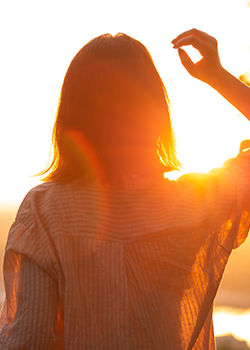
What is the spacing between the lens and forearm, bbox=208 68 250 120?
3.04 ft

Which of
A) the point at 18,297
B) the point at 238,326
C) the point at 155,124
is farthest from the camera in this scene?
the point at 238,326

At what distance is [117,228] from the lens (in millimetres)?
779

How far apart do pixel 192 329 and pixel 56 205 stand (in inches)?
17.7

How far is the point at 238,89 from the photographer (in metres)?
0.94

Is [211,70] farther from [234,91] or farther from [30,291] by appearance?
[30,291]

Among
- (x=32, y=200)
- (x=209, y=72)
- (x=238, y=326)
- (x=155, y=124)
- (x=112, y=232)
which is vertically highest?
(x=209, y=72)

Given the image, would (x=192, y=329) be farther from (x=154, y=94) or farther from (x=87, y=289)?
(x=154, y=94)

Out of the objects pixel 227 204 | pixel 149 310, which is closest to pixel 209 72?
pixel 227 204

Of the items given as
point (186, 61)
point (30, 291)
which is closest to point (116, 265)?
point (30, 291)

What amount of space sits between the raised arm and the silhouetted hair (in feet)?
0.36

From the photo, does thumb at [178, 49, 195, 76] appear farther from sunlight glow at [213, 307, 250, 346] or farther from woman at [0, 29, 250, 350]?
sunlight glow at [213, 307, 250, 346]

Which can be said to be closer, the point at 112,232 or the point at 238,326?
the point at 112,232

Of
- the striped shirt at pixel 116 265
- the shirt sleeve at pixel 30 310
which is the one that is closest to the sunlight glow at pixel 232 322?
the striped shirt at pixel 116 265

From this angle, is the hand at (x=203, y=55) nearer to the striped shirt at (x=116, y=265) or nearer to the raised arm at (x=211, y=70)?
the raised arm at (x=211, y=70)
